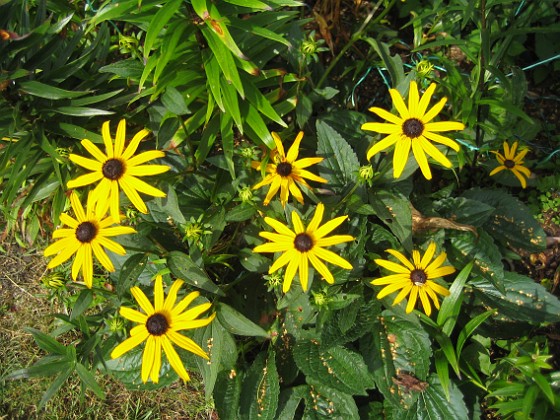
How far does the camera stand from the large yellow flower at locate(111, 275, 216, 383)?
1.82 meters

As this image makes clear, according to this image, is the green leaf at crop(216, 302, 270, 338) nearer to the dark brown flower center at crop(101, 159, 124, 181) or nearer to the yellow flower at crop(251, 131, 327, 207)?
the yellow flower at crop(251, 131, 327, 207)

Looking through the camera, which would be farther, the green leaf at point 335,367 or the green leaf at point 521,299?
the green leaf at point 521,299

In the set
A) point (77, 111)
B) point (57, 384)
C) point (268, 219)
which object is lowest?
point (57, 384)

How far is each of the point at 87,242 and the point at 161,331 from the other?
0.40 m

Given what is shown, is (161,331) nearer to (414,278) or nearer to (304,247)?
(304,247)

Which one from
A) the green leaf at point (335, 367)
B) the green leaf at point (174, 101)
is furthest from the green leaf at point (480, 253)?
the green leaf at point (174, 101)

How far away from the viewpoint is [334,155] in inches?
91.7

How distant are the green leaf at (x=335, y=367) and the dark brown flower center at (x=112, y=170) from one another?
3.33 ft

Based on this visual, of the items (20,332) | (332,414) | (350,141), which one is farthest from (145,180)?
(20,332)

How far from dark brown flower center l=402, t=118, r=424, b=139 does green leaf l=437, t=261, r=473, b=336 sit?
60 cm

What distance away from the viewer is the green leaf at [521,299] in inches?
91.0

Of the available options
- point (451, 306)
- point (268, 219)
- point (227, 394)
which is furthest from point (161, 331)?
point (451, 306)

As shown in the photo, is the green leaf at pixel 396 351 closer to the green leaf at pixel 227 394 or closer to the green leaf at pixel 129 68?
the green leaf at pixel 227 394

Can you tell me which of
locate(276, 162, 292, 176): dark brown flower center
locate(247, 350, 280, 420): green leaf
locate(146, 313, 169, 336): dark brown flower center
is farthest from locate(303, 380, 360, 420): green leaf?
locate(276, 162, 292, 176): dark brown flower center
